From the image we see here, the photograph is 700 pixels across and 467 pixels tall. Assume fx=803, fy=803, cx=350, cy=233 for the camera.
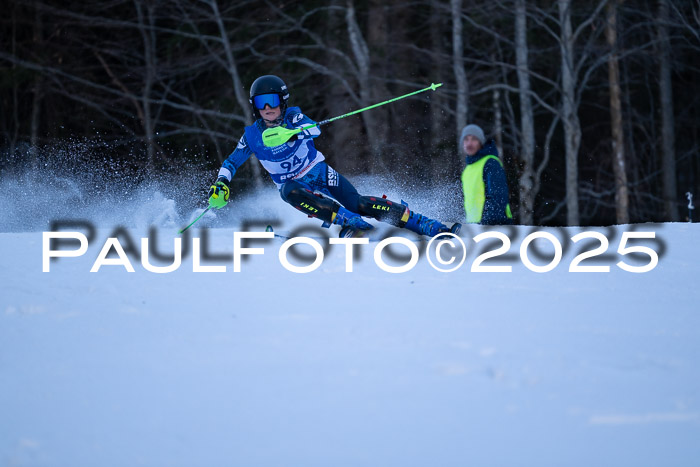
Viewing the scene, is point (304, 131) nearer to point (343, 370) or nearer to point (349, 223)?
point (349, 223)

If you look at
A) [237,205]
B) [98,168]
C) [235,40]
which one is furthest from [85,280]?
[98,168]

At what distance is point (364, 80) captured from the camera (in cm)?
1559

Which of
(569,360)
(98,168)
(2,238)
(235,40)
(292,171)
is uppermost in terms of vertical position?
(235,40)

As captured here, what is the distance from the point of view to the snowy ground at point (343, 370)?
2.66 m

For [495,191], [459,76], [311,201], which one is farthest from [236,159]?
[459,76]

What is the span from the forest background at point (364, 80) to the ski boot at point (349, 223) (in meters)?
6.81

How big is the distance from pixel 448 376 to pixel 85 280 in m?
2.41

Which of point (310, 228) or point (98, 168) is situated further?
point (98, 168)

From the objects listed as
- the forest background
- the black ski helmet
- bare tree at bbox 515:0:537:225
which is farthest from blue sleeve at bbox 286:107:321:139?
bare tree at bbox 515:0:537:225

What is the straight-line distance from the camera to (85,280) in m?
4.56

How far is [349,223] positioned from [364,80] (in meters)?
9.83

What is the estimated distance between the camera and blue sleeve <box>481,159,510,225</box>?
6988mm

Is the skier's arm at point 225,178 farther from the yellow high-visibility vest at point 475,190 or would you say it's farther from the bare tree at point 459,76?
the bare tree at point 459,76

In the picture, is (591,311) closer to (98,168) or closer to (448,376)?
(448,376)
